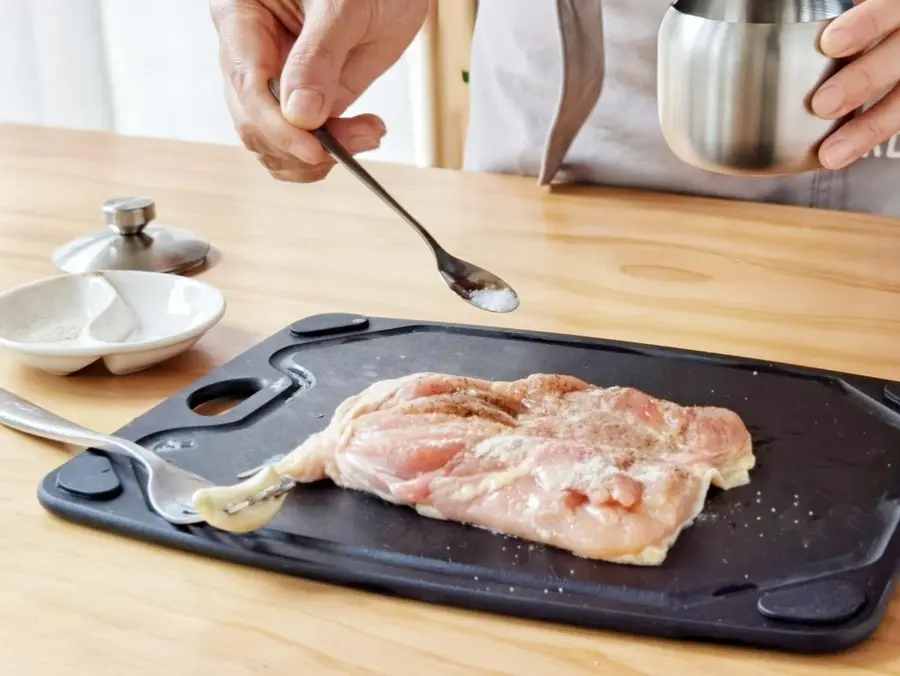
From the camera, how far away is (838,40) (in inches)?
34.0

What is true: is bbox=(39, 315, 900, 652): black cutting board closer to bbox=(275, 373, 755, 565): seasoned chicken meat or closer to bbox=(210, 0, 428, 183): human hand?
bbox=(275, 373, 755, 565): seasoned chicken meat

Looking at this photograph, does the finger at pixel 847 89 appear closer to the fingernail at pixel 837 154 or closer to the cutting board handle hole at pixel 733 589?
the fingernail at pixel 837 154

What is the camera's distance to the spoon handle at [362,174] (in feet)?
3.31

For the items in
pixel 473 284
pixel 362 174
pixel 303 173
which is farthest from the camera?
pixel 303 173

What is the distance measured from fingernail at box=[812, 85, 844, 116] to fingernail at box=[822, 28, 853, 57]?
29 mm

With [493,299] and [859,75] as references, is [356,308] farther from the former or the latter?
[859,75]

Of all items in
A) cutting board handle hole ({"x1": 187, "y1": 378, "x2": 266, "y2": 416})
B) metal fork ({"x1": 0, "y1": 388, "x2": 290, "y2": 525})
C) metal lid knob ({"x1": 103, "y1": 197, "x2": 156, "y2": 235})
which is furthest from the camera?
metal lid knob ({"x1": 103, "y1": 197, "x2": 156, "y2": 235})

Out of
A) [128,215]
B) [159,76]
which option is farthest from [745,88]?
[159,76]

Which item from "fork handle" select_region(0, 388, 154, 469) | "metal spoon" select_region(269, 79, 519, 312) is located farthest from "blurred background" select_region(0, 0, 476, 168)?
"fork handle" select_region(0, 388, 154, 469)

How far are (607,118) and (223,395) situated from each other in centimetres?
71

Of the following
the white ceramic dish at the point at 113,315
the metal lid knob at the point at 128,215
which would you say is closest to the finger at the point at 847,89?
the white ceramic dish at the point at 113,315

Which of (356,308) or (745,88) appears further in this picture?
(356,308)

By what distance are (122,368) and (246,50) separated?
34cm

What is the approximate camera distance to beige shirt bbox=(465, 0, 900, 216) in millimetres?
1421
